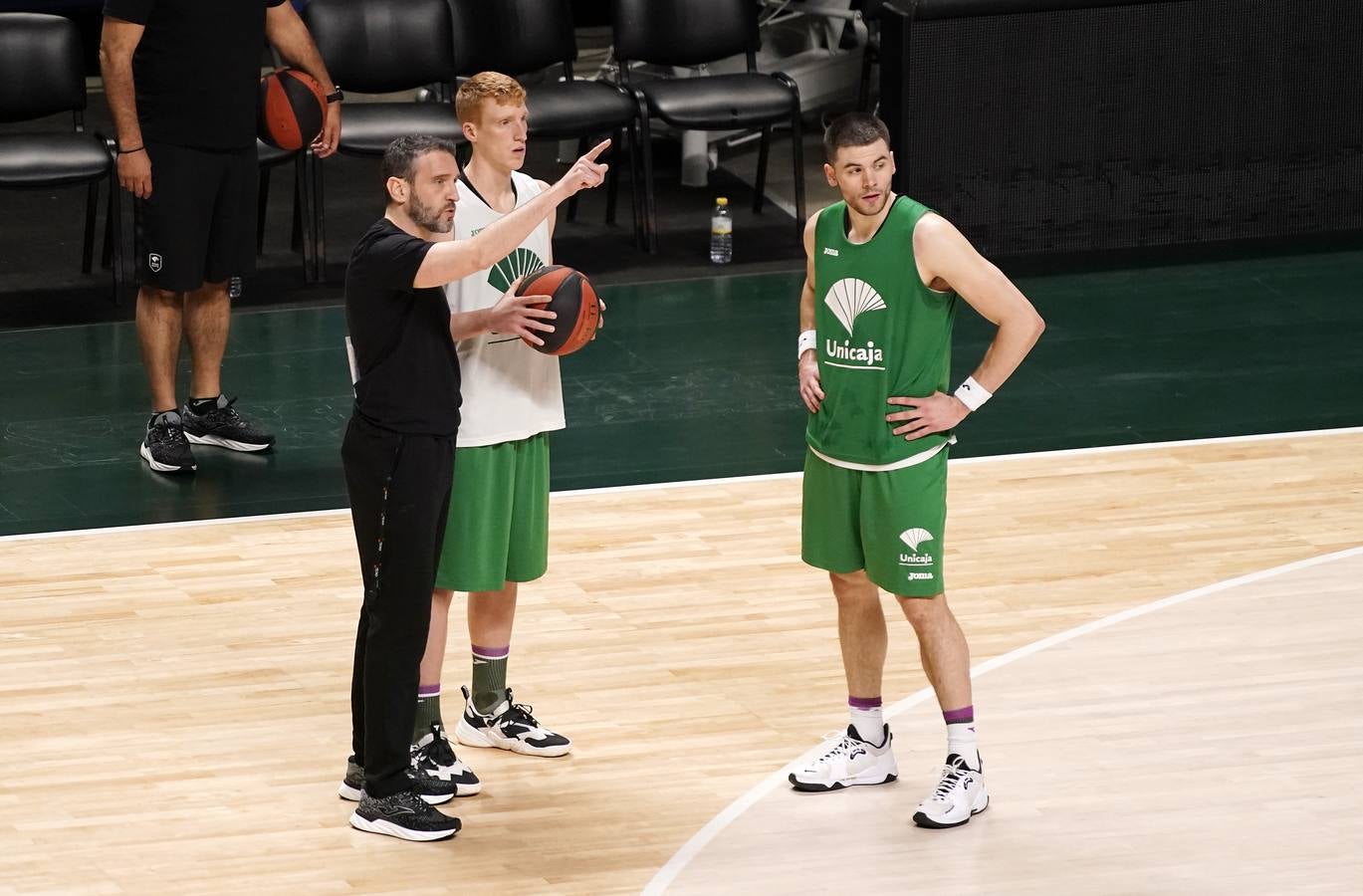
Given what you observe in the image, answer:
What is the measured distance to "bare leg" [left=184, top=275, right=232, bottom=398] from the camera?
7.88 m

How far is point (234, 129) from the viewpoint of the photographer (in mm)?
7777

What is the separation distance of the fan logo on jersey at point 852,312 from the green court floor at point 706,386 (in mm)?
2606

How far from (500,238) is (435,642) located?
1155 mm

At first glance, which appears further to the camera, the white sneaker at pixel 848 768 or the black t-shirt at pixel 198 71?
the black t-shirt at pixel 198 71

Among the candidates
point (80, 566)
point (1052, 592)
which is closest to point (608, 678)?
point (1052, 592)

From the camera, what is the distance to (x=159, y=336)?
25.6ft

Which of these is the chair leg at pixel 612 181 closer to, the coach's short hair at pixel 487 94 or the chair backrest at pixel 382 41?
the chair backrest at pixel 382 41

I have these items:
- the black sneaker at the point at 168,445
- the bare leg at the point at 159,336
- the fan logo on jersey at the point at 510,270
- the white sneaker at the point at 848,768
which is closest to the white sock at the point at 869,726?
the white sneaker at the point at 848,768

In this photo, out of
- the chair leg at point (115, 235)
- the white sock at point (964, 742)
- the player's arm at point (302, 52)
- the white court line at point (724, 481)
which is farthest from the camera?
the chair leg at point (115, 235)

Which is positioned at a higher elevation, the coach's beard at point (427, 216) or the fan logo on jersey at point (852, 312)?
the coach's beard at point (427, 216)

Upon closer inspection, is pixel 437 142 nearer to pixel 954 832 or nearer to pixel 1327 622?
pixel 954 832

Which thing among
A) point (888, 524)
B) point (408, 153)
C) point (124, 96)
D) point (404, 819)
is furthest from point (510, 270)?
point (124, 96)

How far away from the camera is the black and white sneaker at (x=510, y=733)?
5.54 meters

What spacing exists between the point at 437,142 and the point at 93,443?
11.9 ft
